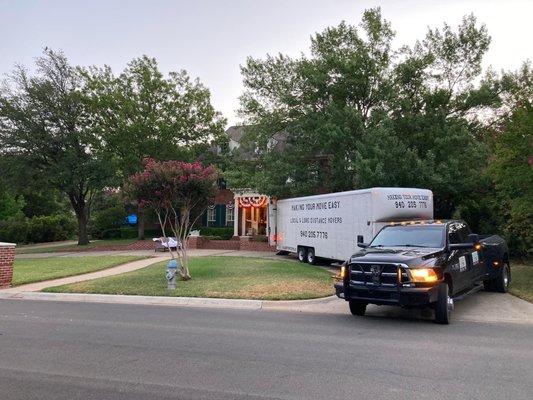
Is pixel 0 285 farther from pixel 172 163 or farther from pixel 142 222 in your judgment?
pixel 142 222

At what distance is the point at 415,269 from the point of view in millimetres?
8414

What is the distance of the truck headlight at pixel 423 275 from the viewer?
8.35 metres

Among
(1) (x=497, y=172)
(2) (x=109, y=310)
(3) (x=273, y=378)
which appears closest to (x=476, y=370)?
(3) (x=273, y=378)

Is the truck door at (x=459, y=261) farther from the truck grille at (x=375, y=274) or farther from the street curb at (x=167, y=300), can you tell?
the street curb at (x=167, y=300)

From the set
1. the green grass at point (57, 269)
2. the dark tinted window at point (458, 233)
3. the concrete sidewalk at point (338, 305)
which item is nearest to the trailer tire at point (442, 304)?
the concrete sidewalk at point (338, 305)

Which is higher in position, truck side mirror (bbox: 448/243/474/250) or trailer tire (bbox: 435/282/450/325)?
truck side mirror (bbox: 448/243/474/250)

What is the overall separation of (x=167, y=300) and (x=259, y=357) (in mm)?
5904

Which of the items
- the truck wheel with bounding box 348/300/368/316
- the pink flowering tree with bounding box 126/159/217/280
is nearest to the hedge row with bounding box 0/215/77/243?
the pink flowering tree with bounding box 126/159/217/280

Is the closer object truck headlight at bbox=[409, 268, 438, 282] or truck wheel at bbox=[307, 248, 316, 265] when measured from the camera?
truck headlight at bbox=[409, 268, 438, 282]

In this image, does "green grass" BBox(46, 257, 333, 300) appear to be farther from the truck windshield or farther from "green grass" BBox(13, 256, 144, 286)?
Result: "green grass" BBox(13, 256, 144, 286)

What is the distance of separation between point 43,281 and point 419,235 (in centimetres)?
1226

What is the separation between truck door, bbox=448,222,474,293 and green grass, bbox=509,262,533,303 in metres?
2.26

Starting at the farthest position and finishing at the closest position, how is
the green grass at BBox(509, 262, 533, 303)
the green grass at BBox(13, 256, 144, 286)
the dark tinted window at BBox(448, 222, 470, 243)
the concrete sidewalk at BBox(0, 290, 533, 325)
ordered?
1. the green grass at BBox(13, 256, 144, 286)
2. the green grass at BBox(509, 262, 533, 303)
3. the dark tinted window at BBox(448, 222, 470, 243)
4. the concrete sidewalk at BBox(0, 290, 533, 325)

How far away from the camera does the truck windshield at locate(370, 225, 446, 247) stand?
971 centimetres
